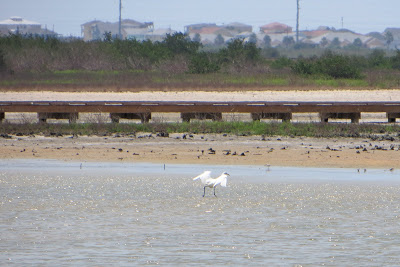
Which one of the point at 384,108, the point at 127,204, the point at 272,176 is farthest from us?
the point at 384,108

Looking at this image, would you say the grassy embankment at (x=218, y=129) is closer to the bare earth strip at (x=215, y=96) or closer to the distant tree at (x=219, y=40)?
the bare earth strip at (x=215, y=96)

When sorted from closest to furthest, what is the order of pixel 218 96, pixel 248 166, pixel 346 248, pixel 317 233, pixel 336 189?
pixel 346 248 < pixel 317 233 < pixel 336 189 < pixel 248 166 < pixel 218 96

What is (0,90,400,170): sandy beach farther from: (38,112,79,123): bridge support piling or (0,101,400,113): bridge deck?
(38,112,79,123): bridge support piling

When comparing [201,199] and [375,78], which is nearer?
[201,199]

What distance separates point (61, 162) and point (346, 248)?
30.8 feet

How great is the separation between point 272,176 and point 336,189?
1940mm

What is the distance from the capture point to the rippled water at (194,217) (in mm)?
9523

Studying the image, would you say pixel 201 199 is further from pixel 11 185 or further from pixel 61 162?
pixel 61 162

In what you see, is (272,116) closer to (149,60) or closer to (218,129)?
(218,129)

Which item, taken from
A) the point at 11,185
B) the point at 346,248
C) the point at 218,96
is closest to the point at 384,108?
the point at 218,96

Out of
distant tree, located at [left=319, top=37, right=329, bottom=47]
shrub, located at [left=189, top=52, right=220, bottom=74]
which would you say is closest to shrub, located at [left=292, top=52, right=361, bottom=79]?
shrub, located at [left=189, top=52, right=220, bottom=74]

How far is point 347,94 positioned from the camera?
1451 inches

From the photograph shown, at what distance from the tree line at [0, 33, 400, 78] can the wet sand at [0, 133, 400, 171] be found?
25.0 metres

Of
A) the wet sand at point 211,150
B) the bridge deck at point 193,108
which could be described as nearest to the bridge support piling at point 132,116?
the bridge deck at point 193,108
